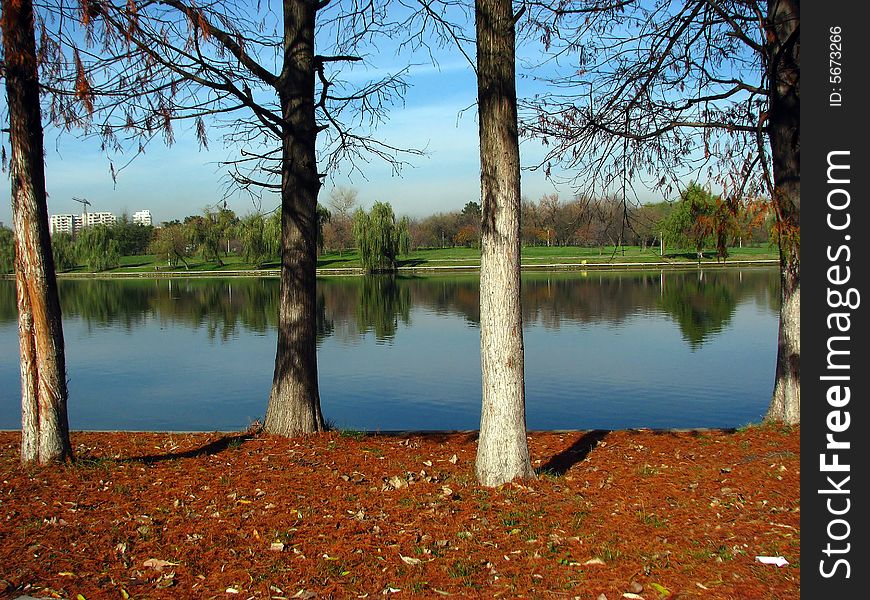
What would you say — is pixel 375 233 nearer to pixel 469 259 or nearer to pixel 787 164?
pixel 469 259

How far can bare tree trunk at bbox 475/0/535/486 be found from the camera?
5.09 m

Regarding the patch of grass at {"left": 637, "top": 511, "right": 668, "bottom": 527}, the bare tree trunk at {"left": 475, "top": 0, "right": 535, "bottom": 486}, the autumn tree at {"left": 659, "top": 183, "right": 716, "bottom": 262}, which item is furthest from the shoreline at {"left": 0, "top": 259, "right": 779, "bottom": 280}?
the patch of grass at {"left": 637, "top": 511, "right": 668, "bottom": 527}

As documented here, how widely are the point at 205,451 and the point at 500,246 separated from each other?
135 inches

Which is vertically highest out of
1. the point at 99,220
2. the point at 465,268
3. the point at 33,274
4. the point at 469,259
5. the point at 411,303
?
the point at 99,220

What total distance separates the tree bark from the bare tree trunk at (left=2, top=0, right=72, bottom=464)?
2038 millimetres

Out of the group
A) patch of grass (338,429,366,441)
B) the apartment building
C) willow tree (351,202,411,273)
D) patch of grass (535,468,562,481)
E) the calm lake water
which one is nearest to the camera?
patch of grass (535,468,562,481)

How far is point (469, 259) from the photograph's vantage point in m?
65.6

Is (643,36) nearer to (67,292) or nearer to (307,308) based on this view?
(307,308)

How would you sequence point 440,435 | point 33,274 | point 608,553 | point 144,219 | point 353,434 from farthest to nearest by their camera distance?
point 144,219, point 440,435, point 353,434, point 33,274, point 608,553

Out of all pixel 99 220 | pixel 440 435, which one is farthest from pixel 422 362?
pixel 99 220

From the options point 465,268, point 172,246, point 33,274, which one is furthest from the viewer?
point 172,246

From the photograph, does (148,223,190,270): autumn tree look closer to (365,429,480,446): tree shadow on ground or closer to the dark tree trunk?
(365,429,480,446): tree shadow on ground

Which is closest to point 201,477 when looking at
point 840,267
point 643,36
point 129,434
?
point 129,434

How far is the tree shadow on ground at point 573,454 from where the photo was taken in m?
5.77
